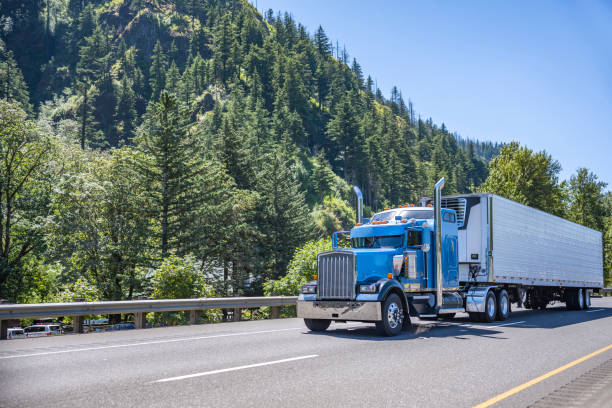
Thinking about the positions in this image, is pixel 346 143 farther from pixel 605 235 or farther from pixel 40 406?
pixel 40 406

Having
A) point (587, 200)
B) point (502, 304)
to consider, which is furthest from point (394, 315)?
point (587, 200)

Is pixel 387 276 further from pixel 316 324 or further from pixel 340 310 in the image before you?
pixel 316 324

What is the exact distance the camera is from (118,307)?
1328 cm

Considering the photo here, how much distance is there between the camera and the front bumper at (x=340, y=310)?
1145 centimetres

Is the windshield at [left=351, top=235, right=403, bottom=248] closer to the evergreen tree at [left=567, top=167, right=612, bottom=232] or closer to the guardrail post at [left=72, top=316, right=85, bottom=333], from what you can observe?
the guardrail post at [left=72, top=316, right=85, bottom=333]

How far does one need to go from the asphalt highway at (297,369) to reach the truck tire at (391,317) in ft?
1.01

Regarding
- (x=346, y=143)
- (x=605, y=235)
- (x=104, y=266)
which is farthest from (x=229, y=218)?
(x=346, y=143)

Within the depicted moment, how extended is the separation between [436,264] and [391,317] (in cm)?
248

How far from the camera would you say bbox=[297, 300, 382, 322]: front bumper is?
11.4 meters

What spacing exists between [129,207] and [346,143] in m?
80.3

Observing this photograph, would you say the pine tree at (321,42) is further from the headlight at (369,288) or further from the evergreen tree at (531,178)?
the headlight at (369,288)

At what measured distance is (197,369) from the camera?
7355 mm

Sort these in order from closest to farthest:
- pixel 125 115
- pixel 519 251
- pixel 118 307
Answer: pixel 118 307
pixel 519 251
pixel 125 115

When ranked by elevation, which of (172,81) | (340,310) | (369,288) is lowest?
(340,310)
